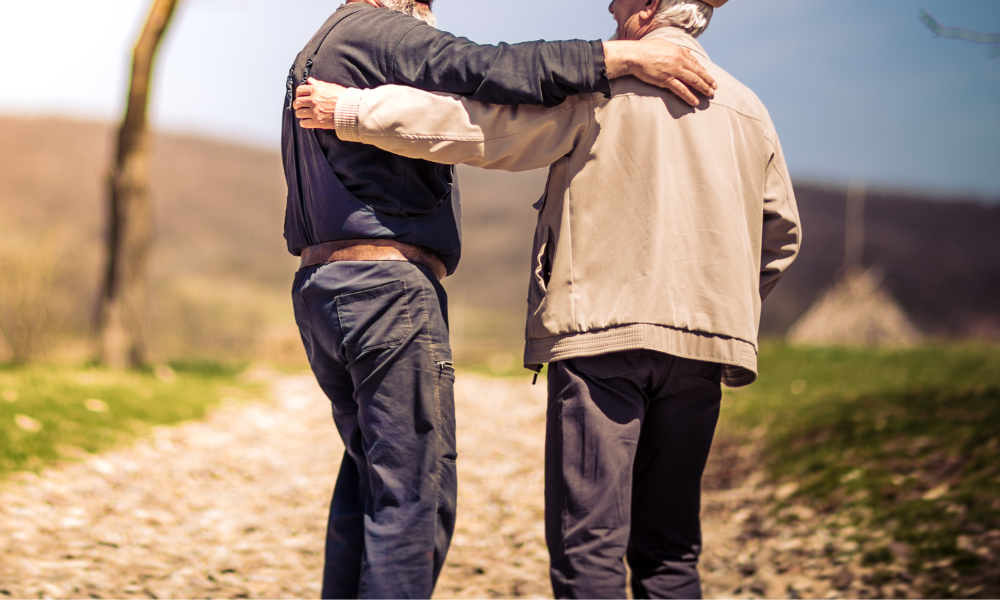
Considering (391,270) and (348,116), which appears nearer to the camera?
→ (348,116)

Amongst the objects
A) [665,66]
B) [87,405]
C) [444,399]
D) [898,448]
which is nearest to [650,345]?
[444,399]

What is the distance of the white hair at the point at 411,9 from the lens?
2.05m

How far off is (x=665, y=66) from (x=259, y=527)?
3.14m

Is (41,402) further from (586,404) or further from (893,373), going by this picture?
(893,373)

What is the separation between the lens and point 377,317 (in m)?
1.91

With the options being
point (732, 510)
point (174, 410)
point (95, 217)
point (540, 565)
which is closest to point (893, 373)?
point (732, 510)

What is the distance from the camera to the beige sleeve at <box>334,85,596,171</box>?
1.79 metres

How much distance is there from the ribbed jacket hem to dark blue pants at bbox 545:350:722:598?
0.04 meters

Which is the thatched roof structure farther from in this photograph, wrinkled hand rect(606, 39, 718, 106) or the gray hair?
wrinkled hand rect(606, 39, 718, 106)

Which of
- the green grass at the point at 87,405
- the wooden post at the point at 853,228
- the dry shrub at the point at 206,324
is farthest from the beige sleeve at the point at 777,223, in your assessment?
the dry shrub at the point at 206,324

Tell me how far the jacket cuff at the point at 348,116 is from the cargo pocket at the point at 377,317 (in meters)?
0.36

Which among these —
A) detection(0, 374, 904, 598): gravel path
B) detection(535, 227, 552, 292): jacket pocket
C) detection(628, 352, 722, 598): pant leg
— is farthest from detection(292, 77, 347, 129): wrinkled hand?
detection(0, 374, 904, 598): gravel path

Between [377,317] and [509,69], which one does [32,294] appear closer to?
[377,317]

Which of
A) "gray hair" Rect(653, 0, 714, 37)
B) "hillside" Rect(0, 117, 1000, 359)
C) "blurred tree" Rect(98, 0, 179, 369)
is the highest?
"gray hair" Rect(653, 0, 714, 37)
